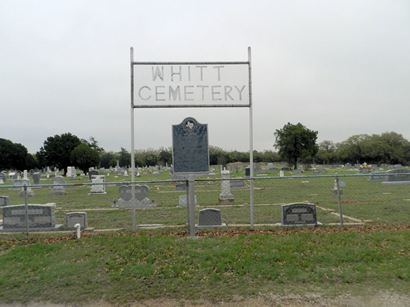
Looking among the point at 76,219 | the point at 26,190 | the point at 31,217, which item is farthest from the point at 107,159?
the point at 26,190

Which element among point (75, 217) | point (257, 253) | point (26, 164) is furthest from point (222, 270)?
point (26, 164)

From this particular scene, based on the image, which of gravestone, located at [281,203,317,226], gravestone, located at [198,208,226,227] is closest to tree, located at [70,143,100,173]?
gravestone, located at [198,208,226,227]

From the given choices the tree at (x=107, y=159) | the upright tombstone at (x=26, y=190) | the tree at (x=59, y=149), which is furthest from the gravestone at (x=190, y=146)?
the tree at (x=107, y=159)

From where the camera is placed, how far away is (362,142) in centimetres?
11394

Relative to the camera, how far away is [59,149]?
91.1 m

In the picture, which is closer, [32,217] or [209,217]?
[209,217]

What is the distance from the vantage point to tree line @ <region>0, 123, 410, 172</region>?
277 ft

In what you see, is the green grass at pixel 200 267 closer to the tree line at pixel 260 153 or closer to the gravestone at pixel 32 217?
the gravestone at pixel 32 217

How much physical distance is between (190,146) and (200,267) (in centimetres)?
349

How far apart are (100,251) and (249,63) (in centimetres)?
586

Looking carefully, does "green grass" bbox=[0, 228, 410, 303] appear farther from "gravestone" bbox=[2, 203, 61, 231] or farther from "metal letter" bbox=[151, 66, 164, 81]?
"metal letter" bbox=[151, 66, 164, 81]

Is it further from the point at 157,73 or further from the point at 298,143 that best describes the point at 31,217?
the point at 298,143

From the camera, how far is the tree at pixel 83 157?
82375 mm

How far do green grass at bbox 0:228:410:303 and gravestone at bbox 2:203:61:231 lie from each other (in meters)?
3.46
